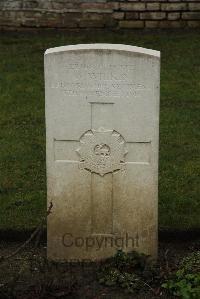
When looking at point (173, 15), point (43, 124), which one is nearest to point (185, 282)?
point (43, 124)

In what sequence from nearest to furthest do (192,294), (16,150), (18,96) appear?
(192,294) < (16,150) < (18,96)

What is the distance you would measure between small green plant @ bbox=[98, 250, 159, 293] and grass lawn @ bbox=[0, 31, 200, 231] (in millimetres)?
631

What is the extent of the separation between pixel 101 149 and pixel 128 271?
754 millimetres

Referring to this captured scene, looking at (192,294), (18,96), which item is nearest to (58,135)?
(192,294)

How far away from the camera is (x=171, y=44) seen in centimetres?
1064

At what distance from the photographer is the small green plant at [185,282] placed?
13.7 ft

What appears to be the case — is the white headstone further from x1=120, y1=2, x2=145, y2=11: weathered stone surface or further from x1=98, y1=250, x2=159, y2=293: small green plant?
x1=120, y1=2, x2=145, y2=11: weathered stone surface

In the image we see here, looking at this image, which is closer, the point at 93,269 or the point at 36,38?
the point at 93,269

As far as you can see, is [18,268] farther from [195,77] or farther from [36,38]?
[36,38]

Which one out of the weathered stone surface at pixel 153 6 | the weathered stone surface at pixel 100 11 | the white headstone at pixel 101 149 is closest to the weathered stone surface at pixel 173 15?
the weathered stone surface at pixel 100 11

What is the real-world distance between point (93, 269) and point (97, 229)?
25 centimetres

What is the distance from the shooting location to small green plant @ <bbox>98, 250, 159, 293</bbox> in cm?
439

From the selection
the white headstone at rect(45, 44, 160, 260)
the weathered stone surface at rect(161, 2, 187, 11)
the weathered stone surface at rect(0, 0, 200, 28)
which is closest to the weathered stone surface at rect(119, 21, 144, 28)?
the weathered stone surface at rect(0, 0, 200, 28)

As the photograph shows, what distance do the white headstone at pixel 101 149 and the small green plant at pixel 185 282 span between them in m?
0.28
